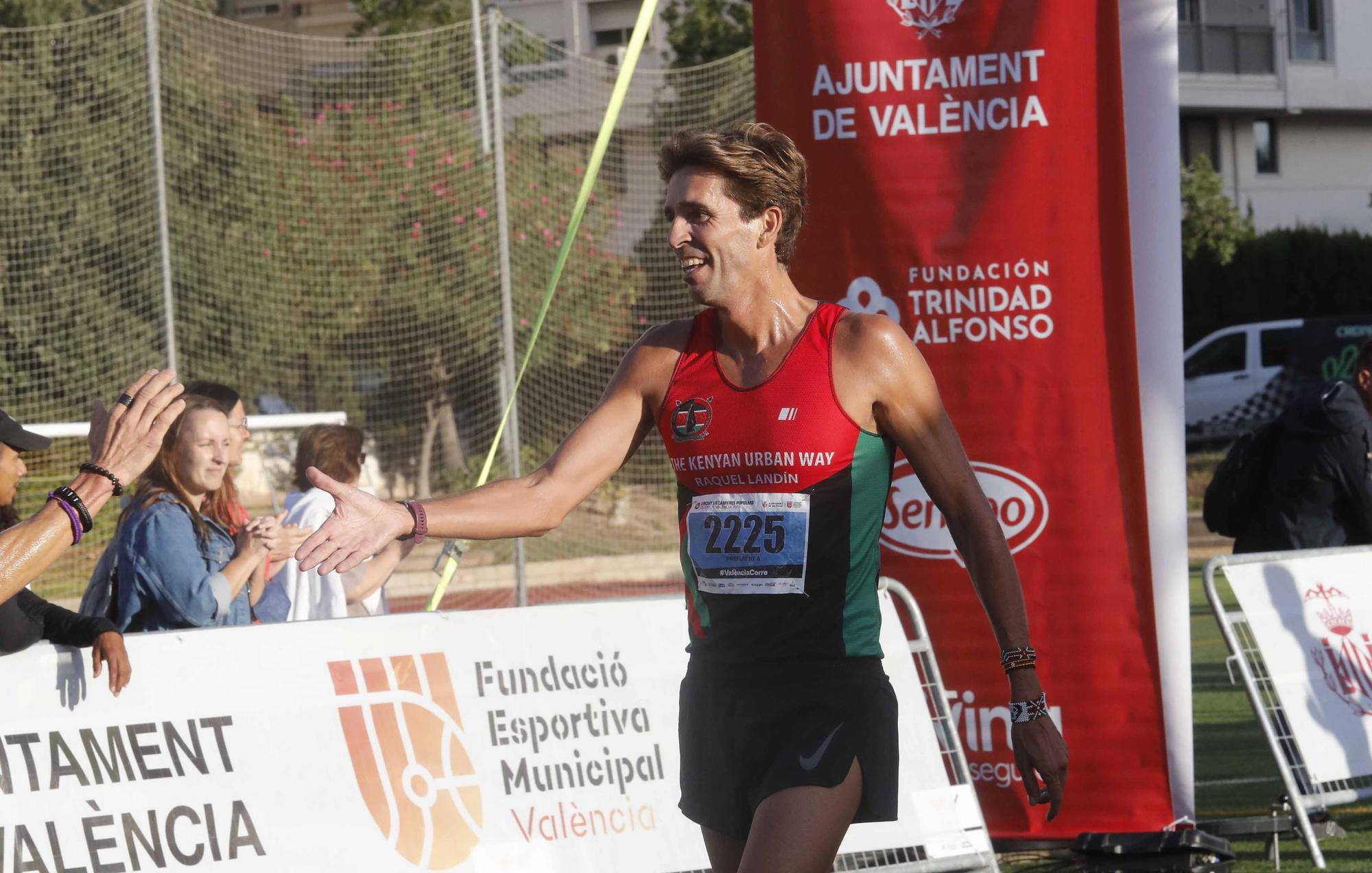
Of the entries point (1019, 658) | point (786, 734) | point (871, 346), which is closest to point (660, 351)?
point (871, 346)

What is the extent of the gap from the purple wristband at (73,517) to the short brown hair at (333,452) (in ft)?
11.8

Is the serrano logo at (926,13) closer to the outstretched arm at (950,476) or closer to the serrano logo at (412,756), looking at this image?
the serrano logo at (412,756)

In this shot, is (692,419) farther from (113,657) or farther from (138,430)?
(113,657)

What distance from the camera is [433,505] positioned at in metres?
3.37

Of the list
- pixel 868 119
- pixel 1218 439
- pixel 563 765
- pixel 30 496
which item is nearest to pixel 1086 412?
pixel 868 119

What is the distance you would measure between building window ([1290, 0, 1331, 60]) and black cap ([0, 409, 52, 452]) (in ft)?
130

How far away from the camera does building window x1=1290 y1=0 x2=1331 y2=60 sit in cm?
4000

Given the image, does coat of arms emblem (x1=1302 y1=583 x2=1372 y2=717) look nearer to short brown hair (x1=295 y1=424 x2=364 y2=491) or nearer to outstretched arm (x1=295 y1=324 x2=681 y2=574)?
short brown hair (x1=295 y1=424 x2=364 y2=491)

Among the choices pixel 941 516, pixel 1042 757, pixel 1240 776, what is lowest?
pixel 1240 776

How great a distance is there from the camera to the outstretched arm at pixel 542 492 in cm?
315

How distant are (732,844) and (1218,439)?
84.8ft

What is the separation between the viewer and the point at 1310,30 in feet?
132

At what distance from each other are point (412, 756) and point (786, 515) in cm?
234

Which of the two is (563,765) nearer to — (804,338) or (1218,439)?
(804,338)
